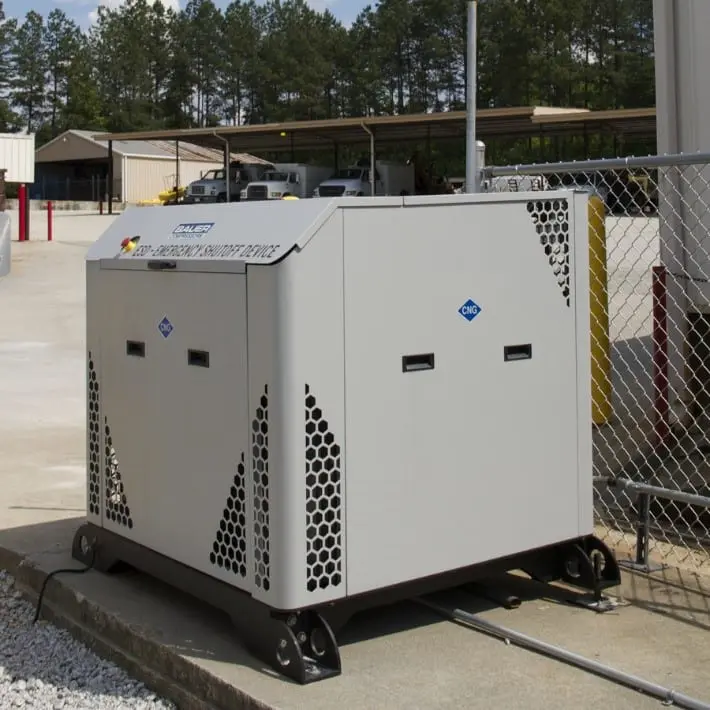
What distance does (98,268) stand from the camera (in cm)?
440

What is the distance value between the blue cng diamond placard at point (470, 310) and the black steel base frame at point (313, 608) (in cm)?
89

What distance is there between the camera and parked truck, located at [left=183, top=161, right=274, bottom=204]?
45688 millimetres

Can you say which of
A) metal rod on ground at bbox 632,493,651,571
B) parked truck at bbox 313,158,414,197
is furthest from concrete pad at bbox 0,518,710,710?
parked truck at bbox 313,158,414,197

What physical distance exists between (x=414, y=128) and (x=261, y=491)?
39.8 m

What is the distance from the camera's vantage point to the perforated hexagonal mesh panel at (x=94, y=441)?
4477mm

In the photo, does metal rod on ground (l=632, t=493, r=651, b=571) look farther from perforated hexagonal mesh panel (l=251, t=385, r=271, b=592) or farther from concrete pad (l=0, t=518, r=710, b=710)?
perforated hexagonal mesh panel (l=251, t=385, r=271, b=592)

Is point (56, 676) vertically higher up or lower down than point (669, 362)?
lower down

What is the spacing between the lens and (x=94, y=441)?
178 inches

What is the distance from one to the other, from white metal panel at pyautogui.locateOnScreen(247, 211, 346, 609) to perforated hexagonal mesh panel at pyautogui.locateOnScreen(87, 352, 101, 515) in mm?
1189

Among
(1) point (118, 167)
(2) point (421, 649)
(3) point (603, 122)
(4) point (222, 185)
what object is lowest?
(2) point (421, 649)

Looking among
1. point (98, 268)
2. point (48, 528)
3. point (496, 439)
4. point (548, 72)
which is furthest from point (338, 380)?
point (548, 72)

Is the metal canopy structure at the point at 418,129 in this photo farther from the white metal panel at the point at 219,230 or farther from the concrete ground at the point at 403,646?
the concrete ground at the point at 403,646

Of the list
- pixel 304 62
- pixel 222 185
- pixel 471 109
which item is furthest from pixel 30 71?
pixel 471 109

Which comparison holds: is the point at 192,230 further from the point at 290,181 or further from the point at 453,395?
the point at 290,181
